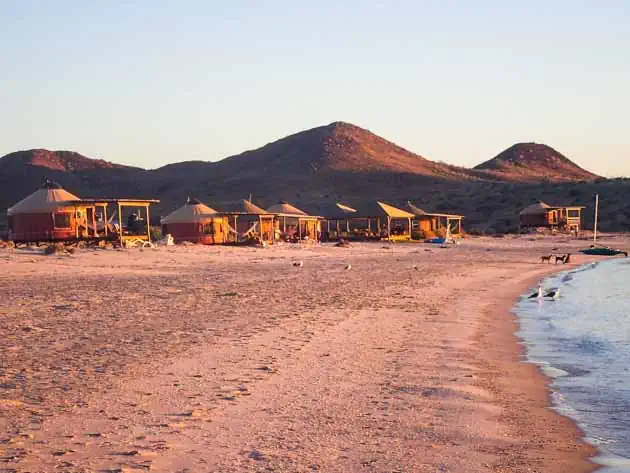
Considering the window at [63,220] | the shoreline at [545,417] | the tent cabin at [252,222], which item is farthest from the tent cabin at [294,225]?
the shoreline at [545,417]

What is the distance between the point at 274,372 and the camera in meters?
8.29

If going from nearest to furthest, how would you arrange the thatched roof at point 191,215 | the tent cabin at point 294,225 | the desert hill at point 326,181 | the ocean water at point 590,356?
the ocean water at point 590,356, the thatched roof at point 191,215, the tent cabin at point 294,225, the desert hill at point 326,181

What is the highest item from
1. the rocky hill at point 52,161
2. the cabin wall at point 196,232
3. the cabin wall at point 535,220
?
the rocky hill at point 52,161

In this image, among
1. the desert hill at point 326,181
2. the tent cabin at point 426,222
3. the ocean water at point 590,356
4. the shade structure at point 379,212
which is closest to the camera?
the ocean water at point 590,356

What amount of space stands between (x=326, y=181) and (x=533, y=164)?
79.1m

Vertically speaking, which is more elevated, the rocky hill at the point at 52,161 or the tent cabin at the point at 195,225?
the rocky hill at the point at 52,161

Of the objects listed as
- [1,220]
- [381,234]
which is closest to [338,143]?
[1,220]

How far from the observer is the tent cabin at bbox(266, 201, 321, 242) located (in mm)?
48081

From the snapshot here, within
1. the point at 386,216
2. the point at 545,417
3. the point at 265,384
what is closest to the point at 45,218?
the point at 386,216

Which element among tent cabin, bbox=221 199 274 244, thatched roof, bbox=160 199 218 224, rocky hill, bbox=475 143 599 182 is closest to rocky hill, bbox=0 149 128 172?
rocky hill, bbox=475 143 599 182

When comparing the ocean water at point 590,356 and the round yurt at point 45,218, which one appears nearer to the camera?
the ocean water at point 590,356

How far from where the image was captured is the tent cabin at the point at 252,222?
4394cm

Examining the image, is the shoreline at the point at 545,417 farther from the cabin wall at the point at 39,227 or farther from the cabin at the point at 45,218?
the cabin at the point at 45,218

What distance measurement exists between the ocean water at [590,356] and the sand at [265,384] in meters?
0.24
